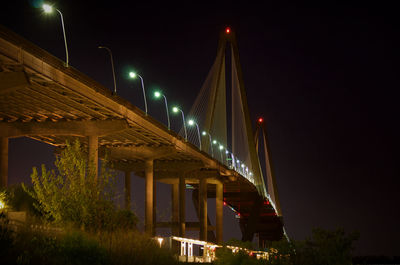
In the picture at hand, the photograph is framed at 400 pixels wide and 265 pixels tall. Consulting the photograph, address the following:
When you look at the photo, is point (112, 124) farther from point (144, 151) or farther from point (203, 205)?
point (203, 205)

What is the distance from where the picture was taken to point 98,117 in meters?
38.1

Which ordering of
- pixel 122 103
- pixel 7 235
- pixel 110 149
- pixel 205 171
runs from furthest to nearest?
pixel 205 171 < pixel 110 149 < pixel 122 103 < pixel 7 235

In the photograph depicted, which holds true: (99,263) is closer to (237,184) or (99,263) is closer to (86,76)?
(86,76)

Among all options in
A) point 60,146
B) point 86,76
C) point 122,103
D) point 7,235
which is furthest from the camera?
point 60,146

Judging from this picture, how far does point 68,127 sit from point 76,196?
1076 centimetres

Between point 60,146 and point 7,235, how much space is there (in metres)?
30.6

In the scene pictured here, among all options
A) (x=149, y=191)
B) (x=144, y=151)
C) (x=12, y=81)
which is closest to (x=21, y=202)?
(x=12, y=81)

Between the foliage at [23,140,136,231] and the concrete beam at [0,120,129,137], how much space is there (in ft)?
28.2

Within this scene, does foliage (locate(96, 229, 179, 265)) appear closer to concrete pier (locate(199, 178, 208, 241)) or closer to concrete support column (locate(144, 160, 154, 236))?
concrete support column (locate(144, 160, 154, 236))

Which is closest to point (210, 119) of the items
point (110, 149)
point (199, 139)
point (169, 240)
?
point (199, 139)

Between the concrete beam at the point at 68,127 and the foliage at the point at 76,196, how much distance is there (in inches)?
339

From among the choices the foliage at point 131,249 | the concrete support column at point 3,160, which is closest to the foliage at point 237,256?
the foliage at point 131,249

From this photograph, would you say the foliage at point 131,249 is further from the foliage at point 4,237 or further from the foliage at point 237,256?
the foliage at point 4,237

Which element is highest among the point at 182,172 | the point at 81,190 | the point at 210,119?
the point at 210,119
